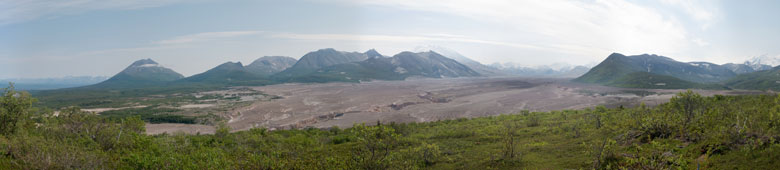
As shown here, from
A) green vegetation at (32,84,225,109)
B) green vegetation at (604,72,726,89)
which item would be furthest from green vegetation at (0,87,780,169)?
green vegetation at (604,72,726,89)

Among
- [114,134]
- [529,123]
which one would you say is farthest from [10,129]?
[529,123]

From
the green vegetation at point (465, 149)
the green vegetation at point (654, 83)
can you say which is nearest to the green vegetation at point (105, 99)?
the green vegetation at point (465, 149)

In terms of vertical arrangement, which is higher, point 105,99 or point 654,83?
point 654,83

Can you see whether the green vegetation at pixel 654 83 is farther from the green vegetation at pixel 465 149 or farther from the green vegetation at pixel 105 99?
the green vegetation at pixel 105 99

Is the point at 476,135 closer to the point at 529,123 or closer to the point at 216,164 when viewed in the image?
the point at 529,123

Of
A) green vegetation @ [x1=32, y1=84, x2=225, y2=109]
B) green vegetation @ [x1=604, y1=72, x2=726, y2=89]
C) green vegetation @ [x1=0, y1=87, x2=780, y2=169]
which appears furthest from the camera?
green vegetation @ [x1=604, y1=72, x2=726, y2=89]

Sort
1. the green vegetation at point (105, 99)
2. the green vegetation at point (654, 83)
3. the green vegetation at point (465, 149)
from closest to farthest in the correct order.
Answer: the green vegetation at point (465, 149)
the green vegetation at point (105, 99)
the green vegetation at point (654, 83)

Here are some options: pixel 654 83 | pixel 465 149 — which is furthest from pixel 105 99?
pixel 654 83

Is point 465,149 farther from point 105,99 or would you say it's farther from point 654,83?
point 105,99

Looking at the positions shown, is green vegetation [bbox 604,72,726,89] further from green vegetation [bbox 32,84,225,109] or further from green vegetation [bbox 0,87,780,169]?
green vegetation [bbox 32,84,225,109]

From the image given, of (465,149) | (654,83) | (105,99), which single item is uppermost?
(654,83)

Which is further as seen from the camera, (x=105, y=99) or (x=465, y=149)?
(x=105, y=99)
